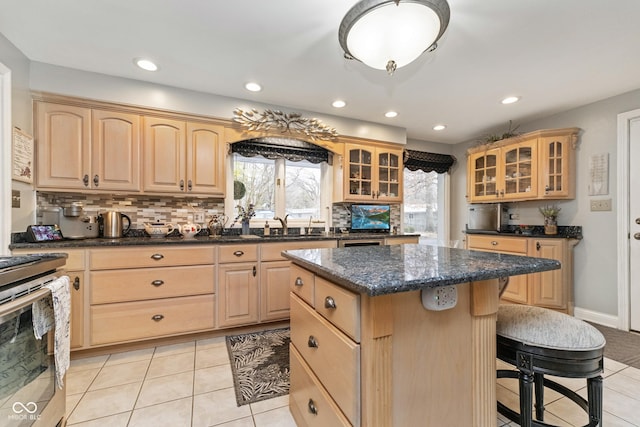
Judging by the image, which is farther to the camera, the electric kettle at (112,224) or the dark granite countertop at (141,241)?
the electric kettle at (112,224)

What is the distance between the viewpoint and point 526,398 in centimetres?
115

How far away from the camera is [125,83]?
256 cm

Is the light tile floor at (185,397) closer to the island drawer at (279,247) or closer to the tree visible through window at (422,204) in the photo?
the island drawer at (279,247)

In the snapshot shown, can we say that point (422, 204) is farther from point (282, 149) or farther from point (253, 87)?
point (253, 87)

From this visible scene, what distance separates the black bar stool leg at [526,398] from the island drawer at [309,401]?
30.0 inches

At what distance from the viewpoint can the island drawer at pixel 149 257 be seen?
2.20 meters

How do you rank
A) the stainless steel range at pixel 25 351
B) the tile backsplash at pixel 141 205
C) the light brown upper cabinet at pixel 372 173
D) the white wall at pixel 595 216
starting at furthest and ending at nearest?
Result: the light brown upper cabinet at pixel 372 173 < the white wall at pixel 595 216 < the tile backsplash at pixel 141 205 < the stainless steel range at pixel 25 351

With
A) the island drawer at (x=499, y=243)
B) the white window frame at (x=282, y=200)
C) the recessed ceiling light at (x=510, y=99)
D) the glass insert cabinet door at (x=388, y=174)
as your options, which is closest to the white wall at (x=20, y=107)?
the white window frame at (x=282, y=200)

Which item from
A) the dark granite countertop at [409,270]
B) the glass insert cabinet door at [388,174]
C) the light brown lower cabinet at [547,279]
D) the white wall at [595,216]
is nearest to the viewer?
the dark granite countertop at [409,270]

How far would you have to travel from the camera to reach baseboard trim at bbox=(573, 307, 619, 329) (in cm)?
285

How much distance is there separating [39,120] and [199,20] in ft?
5.48

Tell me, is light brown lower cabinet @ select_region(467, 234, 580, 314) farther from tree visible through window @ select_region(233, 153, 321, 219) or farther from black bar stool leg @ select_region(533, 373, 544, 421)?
tree visible through window @ select_region(233, 153, 321, 219)

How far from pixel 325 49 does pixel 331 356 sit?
211 centimetres

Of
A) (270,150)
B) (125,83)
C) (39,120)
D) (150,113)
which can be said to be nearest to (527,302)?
(270,150)
